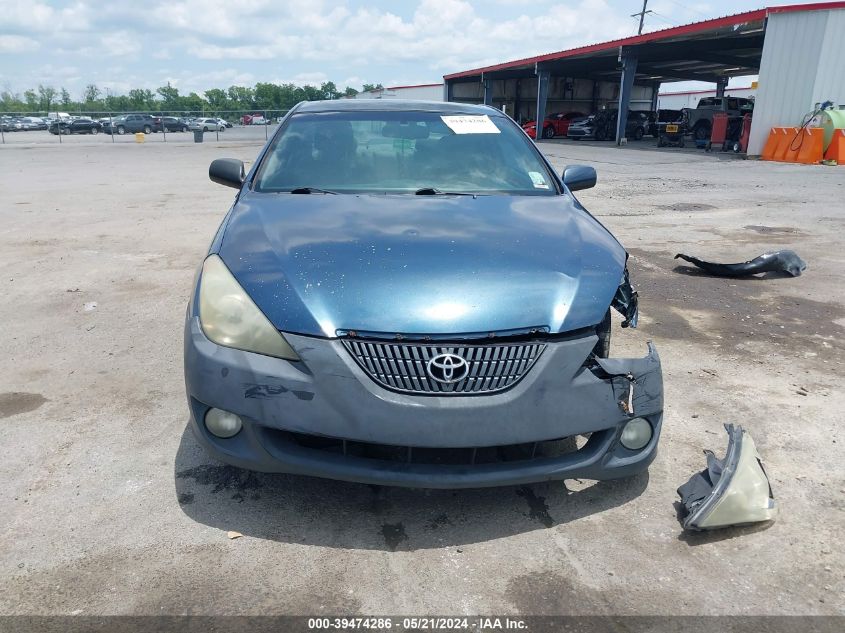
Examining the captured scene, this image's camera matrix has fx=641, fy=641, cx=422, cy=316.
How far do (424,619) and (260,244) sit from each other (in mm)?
1508

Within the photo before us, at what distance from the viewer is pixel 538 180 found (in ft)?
11.6

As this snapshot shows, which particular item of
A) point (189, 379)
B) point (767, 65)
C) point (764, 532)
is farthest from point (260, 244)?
point (767, 65)

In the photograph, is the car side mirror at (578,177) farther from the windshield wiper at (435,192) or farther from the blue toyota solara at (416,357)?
the blue toyota solara at (416,357)

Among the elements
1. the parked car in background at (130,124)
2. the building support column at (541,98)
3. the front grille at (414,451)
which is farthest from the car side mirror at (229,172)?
the parked car in background at (130,124)

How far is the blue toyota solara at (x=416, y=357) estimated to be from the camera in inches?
81.6

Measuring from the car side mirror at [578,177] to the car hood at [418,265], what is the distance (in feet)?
3.03

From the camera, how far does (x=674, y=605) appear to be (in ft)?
6.47

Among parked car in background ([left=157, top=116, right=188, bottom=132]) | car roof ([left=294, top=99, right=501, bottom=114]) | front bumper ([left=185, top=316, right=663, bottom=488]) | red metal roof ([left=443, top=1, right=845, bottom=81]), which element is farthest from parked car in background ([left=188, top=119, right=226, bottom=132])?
front bumper ([left=185, top=316, right=663, bottom=488])

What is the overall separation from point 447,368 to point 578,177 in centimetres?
226

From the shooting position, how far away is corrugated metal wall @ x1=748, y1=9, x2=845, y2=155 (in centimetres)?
1867

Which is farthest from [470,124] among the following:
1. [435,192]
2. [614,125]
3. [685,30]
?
[614,125]

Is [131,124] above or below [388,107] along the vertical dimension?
below

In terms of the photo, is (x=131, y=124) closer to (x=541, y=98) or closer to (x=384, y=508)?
(x=541, y=98)

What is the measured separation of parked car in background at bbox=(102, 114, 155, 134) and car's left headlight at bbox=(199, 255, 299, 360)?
1949 inches
